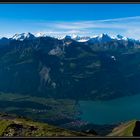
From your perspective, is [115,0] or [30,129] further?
[30,129]

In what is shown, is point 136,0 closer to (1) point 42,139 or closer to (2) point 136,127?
(1) point 42,139

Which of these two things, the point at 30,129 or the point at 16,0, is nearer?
the point at 16,0

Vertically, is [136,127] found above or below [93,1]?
below

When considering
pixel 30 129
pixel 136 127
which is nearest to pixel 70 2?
pixel 30 129

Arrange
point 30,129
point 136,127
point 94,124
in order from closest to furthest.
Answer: point 30,129 < point 136,127 < point 94,124

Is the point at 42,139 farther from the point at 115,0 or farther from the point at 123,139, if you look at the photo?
the point at 115,0

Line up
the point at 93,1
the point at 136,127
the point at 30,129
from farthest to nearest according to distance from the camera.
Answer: the point at 136,127, the point at 30,129, the point at 93,1

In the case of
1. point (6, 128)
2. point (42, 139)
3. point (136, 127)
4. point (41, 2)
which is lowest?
point (136, 127)

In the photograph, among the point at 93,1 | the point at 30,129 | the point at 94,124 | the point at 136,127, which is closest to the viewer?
the point at 93,1

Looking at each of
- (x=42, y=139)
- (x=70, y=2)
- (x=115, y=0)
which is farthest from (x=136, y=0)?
(x=42, y=139)
